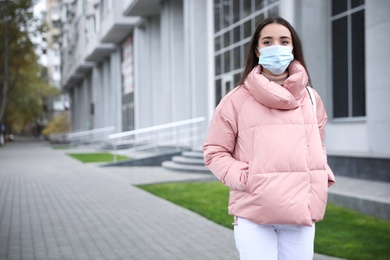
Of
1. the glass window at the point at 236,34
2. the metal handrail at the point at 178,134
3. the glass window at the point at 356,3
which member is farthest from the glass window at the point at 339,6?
the metal handrail at the point at 178,134

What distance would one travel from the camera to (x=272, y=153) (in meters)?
2.93

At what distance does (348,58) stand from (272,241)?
13255 mm

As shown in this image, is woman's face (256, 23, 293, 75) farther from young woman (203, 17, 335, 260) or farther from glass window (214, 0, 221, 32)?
glass window (214, 0, 221, 32)

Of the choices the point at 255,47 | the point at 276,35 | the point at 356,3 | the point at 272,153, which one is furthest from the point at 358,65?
the point at 272,153

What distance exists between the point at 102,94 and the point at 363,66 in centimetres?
3741

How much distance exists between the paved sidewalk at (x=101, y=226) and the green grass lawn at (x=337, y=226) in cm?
36

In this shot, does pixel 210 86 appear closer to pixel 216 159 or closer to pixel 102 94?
pixel 216 159

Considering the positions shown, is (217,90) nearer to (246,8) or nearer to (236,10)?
(236,10)

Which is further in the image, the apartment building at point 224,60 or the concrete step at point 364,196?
the apartment building at point 224,60

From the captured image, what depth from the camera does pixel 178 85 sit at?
2838 cm

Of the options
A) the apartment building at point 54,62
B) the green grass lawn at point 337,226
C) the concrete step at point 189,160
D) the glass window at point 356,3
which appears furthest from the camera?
the apartment building at point 54,62

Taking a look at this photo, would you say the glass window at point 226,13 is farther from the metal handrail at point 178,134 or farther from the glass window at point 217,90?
the metal handrail at point 178,134

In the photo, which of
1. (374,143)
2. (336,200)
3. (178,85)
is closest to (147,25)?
(178,85)

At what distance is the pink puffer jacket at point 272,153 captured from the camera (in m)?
2.90
